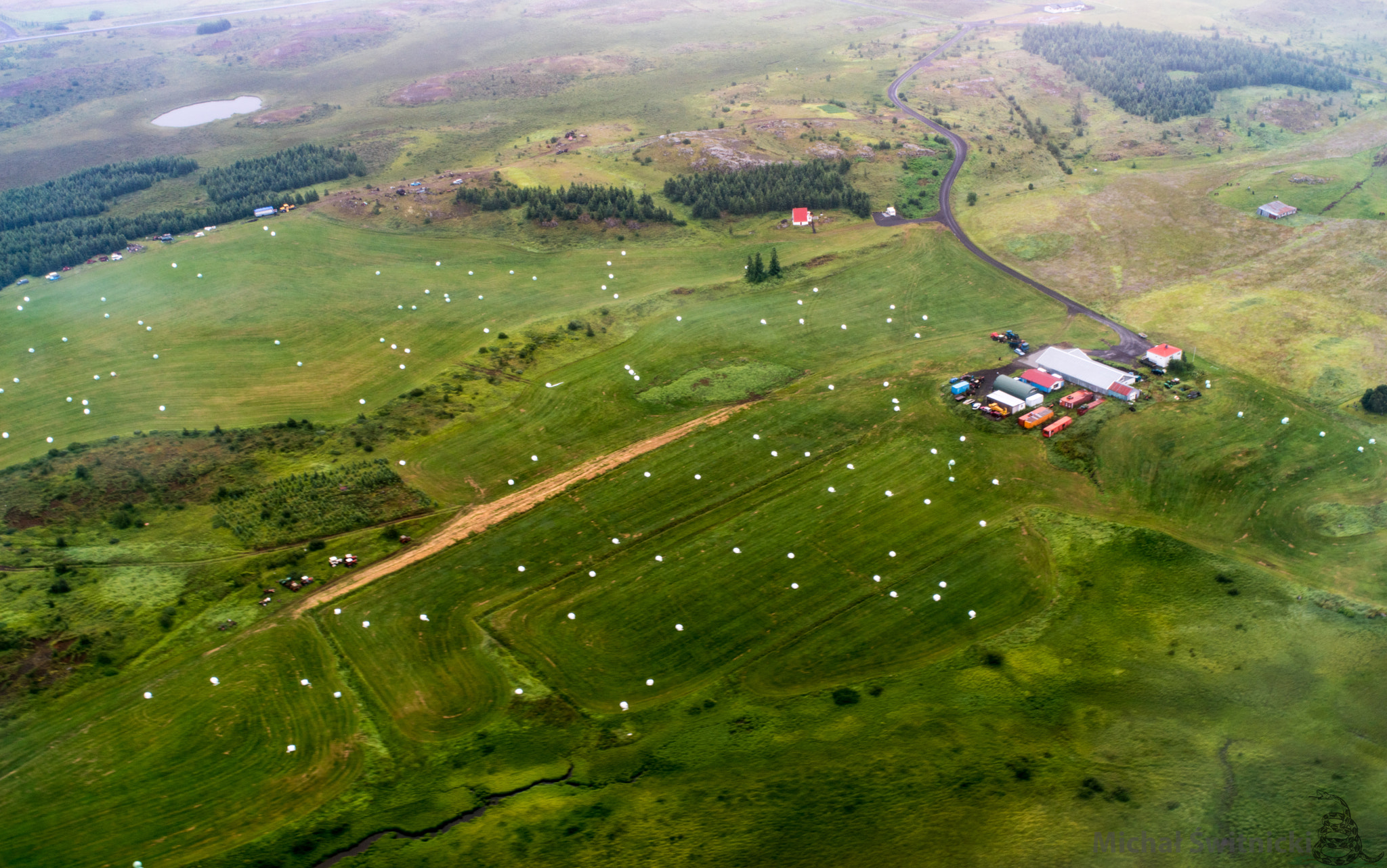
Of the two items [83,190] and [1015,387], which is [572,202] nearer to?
[1015,387]

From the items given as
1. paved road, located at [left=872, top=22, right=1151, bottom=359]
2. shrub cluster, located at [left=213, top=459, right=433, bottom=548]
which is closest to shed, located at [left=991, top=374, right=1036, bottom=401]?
paved road, located at [left=872, top=22, right=1151, bottom=359]

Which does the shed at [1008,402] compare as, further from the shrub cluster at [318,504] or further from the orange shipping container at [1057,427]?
the shrub cluster at [318,504]

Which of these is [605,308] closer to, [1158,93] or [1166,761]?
[1166,761]

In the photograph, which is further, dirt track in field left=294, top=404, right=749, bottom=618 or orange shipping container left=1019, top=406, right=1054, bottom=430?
orange shipping container left=1019, top=406, right=1054, bottom=430

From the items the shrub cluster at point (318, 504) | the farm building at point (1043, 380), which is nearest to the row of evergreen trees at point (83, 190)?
the shrub cluster at point (318, 504)

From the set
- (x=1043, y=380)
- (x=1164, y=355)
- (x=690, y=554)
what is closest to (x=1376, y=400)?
(x=1164, y=355)

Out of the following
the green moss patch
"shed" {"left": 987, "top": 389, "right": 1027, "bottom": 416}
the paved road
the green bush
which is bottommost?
the green moss patch

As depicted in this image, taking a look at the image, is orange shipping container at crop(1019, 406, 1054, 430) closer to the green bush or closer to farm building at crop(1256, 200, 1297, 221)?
the green bush
